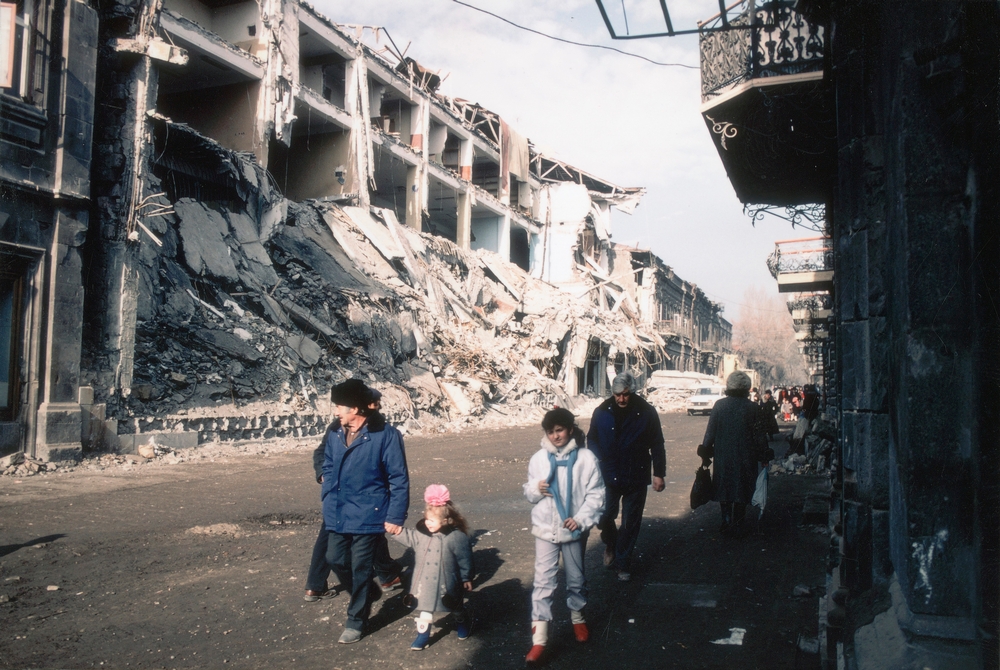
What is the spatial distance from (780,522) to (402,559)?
4256 millimetres

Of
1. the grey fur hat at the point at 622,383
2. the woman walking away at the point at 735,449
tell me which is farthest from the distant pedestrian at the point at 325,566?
the woman walking away at the point at 735,449

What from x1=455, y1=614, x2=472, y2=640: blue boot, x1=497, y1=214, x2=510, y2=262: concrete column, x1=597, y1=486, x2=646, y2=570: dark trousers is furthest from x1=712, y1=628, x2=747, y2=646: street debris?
x1=497, y1=214, x2=510, y2=262: concrete column

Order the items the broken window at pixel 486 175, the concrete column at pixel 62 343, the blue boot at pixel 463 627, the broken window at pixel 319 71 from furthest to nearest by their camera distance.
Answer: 1. the broken window at pixel 486 175
2. the broken window at pixel 319 71
3. the concrete column at pixel 62 343
4. the blue boot at pixel 463 627

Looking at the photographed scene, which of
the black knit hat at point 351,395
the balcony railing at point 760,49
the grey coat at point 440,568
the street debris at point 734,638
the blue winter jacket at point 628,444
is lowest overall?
the street debris at point 734,638

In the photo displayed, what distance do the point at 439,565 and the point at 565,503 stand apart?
0.85 metres

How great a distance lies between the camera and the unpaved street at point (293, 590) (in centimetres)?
429

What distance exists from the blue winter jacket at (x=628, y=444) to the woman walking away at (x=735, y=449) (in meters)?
1.18

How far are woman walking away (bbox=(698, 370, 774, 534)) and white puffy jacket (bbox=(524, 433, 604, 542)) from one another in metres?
3.06

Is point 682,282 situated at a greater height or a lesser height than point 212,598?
greater

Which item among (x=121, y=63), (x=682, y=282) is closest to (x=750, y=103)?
(x=121, y=63)

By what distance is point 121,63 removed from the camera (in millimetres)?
12664

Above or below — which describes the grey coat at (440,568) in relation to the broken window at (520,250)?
below

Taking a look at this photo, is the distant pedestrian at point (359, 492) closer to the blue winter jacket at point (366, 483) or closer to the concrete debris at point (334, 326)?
the blue winter jacket at point (366, 483)

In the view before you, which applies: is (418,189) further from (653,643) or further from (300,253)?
(653,643)
